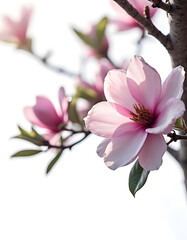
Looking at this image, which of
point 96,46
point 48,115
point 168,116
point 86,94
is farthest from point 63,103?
point 168,116

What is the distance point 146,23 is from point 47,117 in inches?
13.1

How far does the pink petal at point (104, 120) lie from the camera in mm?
595

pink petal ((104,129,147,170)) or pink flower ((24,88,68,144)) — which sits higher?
pink flower ((24,88,68,144))

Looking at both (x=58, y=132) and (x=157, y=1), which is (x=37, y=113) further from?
(x=157, y=1)

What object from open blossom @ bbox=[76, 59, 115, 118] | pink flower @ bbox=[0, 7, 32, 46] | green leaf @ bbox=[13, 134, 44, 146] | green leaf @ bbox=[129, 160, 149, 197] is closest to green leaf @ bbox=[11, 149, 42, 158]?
green leaf @ bbox=[13, 134, 44, 146]

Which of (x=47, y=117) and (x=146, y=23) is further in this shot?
(x=47, y=117)

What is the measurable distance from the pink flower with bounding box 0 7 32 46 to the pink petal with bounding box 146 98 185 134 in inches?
28.2

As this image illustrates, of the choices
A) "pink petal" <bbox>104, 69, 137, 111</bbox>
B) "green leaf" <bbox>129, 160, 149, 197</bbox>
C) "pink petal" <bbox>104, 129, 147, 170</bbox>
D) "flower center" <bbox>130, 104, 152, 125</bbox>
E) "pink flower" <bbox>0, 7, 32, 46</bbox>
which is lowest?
"green leaf" <bbox>129, 160, 149, 197</bbox>

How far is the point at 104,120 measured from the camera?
0.60 metres

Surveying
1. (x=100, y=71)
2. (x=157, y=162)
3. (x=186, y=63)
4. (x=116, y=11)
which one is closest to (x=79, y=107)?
(x=100, y=71)

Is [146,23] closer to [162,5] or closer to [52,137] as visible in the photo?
[162,5]

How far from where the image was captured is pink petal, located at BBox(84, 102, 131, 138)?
595 mm

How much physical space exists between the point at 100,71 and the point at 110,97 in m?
0.45

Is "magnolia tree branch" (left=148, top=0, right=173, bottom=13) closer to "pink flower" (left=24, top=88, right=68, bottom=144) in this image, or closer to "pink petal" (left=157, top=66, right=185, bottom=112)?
"pink petal" (left=157, top=66, right=185, bottom=112)
